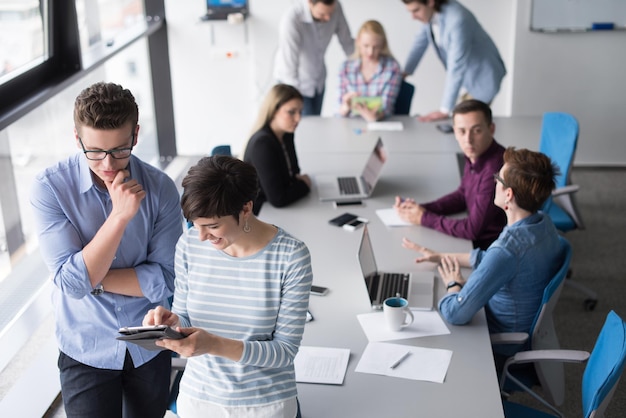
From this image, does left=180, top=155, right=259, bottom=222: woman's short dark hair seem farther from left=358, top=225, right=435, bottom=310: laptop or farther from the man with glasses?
left=358, top=225, right=435, bottom=310: laptop

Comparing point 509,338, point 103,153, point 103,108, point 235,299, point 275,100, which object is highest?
point 103,108

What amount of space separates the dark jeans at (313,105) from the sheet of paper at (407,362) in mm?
3435

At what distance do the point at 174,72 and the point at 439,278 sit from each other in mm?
4597

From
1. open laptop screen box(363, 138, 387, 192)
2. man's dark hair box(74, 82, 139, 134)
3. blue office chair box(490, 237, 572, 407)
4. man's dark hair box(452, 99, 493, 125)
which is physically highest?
man's dark hair box(74, 82, 139, 134)

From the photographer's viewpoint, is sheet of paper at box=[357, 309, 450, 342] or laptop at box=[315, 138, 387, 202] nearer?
sheet of paper at box=[357, 309, 450, 342]

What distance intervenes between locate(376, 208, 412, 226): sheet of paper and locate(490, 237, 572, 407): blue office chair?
3.00 ft

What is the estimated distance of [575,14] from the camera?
6324 millimetres

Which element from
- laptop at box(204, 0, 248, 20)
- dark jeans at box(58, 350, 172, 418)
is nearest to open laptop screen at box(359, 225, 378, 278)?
dark jeans at box(58, 350, 172, 418)

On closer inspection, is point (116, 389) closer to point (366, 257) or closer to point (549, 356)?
point (366, 257)

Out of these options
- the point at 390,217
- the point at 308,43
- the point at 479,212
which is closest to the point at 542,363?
the point at 479,212

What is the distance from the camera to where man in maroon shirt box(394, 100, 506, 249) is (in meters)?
3.56

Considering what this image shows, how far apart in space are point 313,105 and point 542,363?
3479 mm

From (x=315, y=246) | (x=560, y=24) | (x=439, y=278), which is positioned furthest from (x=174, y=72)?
(x=439, y=278)

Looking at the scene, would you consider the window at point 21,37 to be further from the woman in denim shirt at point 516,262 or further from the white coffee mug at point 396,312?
the woman in denim shirt at point 516,262
